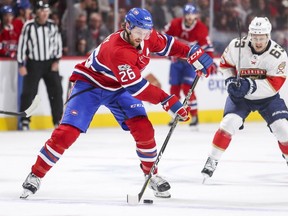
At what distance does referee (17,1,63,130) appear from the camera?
32.3ft

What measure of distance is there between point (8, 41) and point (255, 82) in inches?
178

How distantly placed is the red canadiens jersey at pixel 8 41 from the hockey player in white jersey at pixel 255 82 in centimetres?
A: 417

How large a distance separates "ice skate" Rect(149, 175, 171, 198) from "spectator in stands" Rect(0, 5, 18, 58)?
4.68 metres

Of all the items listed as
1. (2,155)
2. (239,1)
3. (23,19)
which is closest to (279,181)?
(2,155)

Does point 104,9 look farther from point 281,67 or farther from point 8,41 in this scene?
point 281,67

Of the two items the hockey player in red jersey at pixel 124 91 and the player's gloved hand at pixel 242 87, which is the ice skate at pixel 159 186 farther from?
the player's gloved hand at pixel 242 87

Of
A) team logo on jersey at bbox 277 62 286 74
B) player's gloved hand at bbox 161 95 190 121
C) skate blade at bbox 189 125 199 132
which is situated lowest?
skate blade at bbox 189 125 199 132

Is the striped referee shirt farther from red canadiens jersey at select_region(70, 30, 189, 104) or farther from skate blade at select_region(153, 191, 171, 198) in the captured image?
skate blade at select_region(153, 191, 171, 198)

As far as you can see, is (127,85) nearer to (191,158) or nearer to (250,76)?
(250,76)

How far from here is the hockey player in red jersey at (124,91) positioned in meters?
5.36

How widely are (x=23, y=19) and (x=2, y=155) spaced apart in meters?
2.92

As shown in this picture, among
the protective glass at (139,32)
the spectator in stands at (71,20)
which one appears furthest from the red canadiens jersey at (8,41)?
the protective glass at (139,32)

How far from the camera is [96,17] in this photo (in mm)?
10758

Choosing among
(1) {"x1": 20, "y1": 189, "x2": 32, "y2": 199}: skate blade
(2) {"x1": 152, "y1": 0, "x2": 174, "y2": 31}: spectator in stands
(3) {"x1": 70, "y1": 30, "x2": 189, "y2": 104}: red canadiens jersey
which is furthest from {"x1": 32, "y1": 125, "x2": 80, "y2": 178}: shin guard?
(2) {"x1": 152, "y1": 0, "x2": 174, "y2": 31}: spectator in stands
